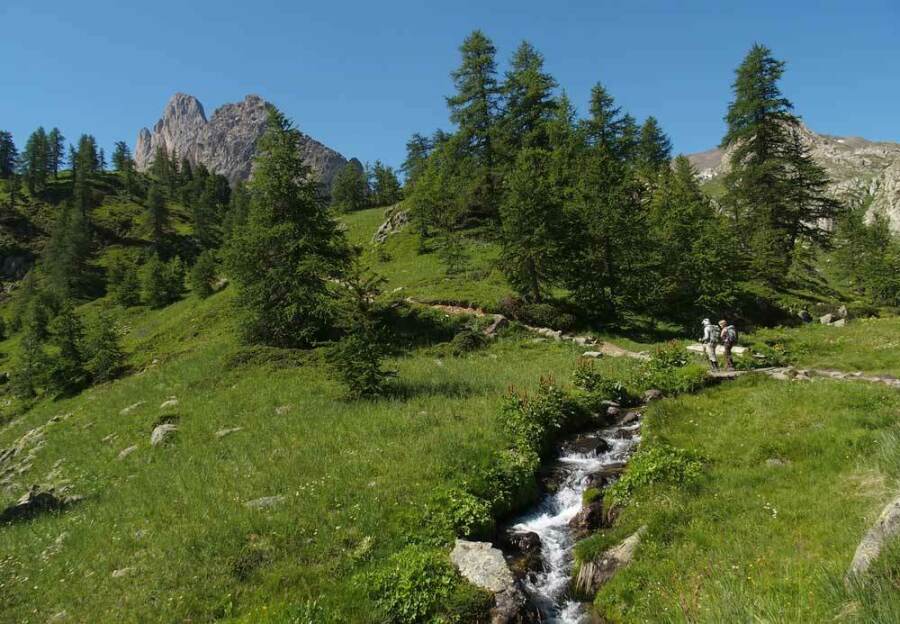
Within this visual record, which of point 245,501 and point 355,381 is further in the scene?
point 355,381

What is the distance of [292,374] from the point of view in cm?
2473

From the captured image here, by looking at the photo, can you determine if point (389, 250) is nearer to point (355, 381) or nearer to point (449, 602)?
point (355, 381)

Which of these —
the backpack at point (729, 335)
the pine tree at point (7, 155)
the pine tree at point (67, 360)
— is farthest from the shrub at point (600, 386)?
the pine tree at point (7, 155)

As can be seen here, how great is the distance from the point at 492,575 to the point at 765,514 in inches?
220

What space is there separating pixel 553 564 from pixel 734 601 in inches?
211

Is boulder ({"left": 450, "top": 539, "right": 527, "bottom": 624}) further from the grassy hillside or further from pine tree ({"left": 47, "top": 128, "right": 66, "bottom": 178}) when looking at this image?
pine tree ({"left": 47, "top": 128, "right": 66, "bottom": 178})

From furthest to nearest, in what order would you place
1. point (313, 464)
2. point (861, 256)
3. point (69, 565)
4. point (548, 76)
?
1. point (861, 256)
2. point (548, 76)
3. point (313, 464)
4. point (69, 565)

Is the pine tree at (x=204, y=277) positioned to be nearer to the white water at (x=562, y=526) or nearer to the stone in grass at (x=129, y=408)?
the stone in grass at (x=129, y=408)

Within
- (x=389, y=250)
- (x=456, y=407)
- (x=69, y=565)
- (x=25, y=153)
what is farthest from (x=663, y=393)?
(x=25, y=153)

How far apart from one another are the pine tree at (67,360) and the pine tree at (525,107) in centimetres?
4044

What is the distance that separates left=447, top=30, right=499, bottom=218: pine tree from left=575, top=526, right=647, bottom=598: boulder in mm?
44648

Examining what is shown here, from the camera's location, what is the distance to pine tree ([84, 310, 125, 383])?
3506cm

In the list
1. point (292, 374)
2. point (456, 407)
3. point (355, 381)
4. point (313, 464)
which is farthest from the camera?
point (292, 374)

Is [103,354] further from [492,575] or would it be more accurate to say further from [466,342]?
[492,575]
